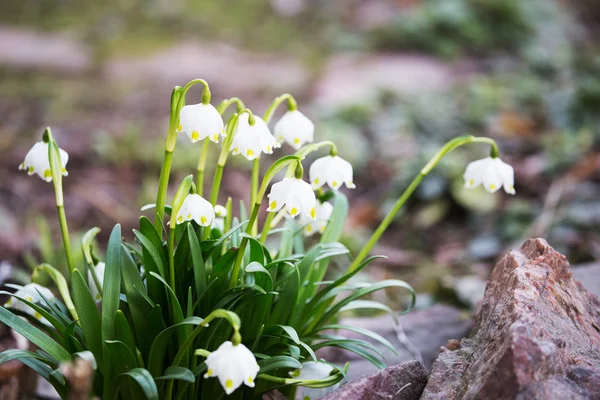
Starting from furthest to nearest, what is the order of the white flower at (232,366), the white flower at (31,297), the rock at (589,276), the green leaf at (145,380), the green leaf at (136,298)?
the rock at (589,276) → the white flower at (31,297) → the green leaf at (136,298) → the green leaf at (145,380) → the white flower at (232,366)

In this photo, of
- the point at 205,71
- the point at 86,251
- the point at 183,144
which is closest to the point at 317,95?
the point at 205,71

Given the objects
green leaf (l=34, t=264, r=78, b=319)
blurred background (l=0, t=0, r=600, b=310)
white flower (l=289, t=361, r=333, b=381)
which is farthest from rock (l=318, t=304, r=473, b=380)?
green leaf (l=34, t=264, r=78, b=319)

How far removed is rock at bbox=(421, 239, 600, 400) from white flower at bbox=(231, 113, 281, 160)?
0.70 metres

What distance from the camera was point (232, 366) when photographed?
4.21ft

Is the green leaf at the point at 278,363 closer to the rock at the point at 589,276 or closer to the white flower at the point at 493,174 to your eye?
the white flower at the point at 493,174

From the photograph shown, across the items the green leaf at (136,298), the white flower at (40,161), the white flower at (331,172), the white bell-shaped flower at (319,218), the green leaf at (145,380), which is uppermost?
the white bell-shaped flower at (319,218)

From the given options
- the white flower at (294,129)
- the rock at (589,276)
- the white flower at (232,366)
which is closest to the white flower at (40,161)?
the white flower at (294,129)

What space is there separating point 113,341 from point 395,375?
0.72m

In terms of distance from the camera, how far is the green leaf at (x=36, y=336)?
5.11 feet

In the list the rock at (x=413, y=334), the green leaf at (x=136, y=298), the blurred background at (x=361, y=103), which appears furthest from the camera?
the blurred background at (x=361, y=103)

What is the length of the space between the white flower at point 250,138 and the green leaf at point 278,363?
504 mm

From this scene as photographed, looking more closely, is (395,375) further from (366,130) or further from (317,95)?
(317,95)

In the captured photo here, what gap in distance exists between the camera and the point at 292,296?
5.61 feet

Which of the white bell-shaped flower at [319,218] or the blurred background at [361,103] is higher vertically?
the blurred background at [361,103]
